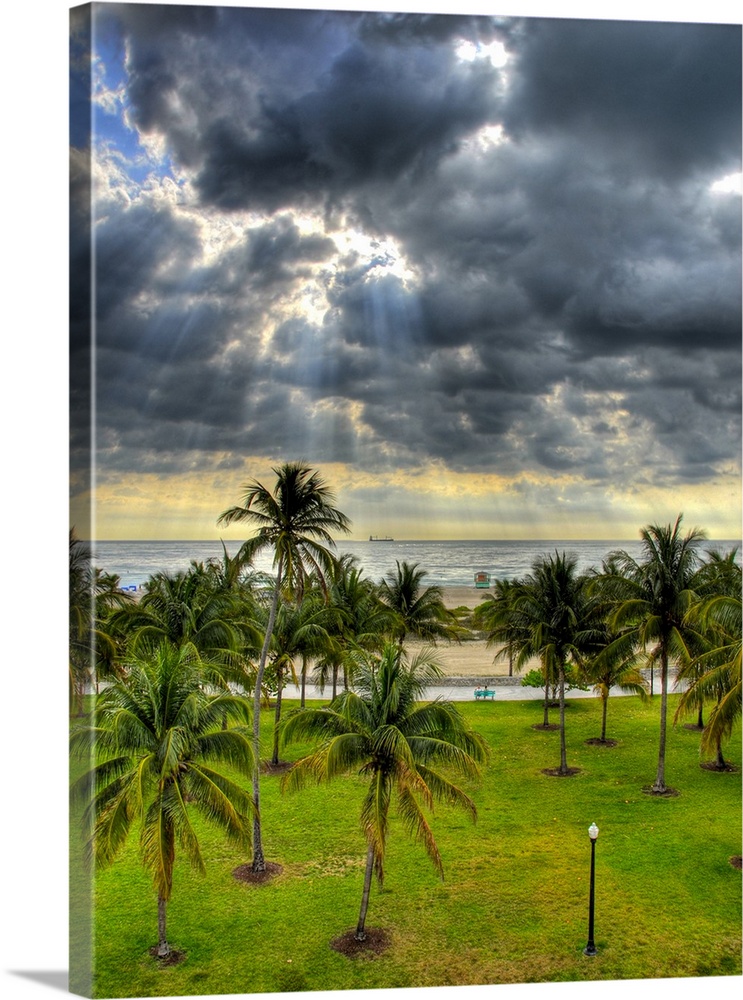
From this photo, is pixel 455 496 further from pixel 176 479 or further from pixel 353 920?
pixel 353 920

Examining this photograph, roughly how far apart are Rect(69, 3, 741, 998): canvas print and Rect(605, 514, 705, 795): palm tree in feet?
0.21

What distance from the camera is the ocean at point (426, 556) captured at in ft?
150

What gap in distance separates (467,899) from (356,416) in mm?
12073

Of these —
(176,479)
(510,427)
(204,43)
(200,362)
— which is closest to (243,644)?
(176,479)

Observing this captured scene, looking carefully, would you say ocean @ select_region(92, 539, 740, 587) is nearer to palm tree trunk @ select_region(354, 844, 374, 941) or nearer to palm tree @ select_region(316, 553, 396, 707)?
palm tree @ select_region(316, 553, 396, 707)

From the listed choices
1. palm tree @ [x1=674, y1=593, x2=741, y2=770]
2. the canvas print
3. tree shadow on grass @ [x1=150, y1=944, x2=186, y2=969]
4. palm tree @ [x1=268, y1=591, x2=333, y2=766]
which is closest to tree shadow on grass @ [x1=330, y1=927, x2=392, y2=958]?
the canvas print

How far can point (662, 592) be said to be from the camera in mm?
13305

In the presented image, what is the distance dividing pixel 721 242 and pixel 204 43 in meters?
7.71

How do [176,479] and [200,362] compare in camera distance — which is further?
[176,479]

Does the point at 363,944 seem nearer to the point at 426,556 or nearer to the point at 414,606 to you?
the point at 414,606

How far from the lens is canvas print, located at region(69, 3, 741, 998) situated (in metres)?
8.22

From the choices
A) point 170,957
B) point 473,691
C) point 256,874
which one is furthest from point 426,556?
point 170,957

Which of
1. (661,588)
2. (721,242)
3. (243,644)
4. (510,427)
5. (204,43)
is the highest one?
(204,43)
